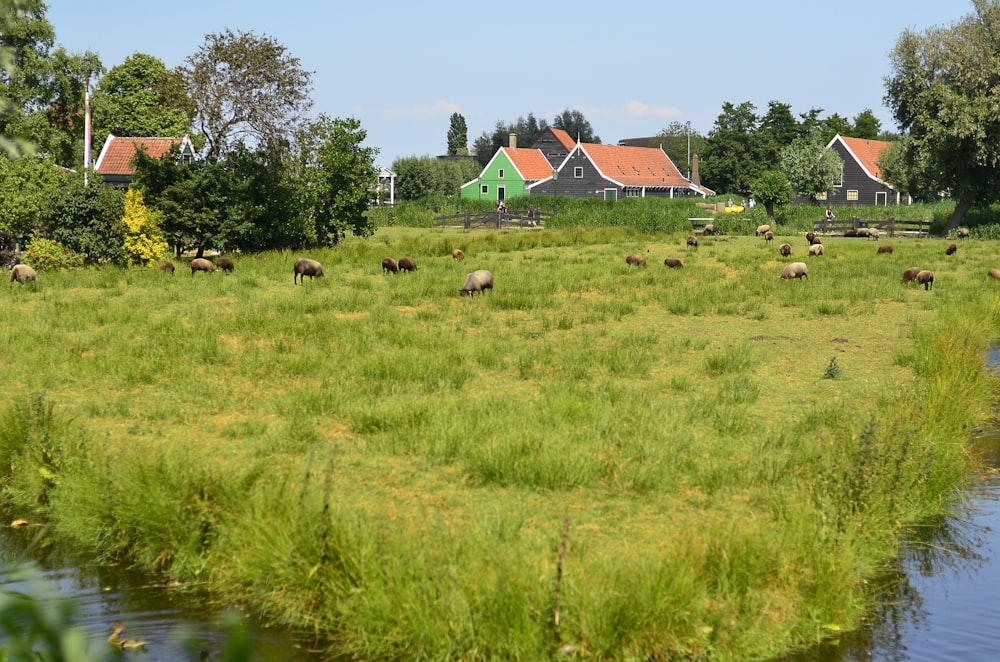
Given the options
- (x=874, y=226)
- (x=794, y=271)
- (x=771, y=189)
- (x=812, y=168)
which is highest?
(x=812, y=168)

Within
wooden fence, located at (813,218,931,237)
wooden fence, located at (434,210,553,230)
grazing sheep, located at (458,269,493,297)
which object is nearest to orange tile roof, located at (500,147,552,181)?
wooden fence, located at (434,210,553,230)

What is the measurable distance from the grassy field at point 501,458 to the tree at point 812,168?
216ft

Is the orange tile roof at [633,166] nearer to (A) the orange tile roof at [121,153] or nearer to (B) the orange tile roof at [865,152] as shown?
(B) the orange tile roof at [865,152]

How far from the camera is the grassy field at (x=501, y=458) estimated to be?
6.59m

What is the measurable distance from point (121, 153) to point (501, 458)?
4860 cm

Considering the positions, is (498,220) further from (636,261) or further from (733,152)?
(733,152)

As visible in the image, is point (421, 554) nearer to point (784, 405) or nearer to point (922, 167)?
point (784, 405)

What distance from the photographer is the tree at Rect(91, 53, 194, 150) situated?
62.8 metres

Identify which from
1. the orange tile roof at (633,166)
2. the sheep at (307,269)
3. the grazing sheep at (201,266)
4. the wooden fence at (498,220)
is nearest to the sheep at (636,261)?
the sheep at (307,269)

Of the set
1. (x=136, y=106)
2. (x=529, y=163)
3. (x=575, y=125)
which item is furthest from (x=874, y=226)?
(x=575, y=125)

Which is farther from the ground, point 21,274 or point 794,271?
point 21,274

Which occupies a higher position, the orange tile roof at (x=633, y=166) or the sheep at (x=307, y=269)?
the orange tile roof at (x=633, y=166)

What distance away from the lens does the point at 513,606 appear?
627 centimetres

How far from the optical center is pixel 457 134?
196 metres
